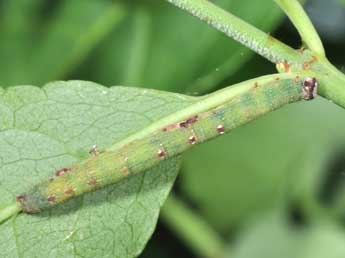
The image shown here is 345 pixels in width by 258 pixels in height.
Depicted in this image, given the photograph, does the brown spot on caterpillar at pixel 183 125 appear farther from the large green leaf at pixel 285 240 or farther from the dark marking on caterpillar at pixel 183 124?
the large green leaf at pixel 285 240

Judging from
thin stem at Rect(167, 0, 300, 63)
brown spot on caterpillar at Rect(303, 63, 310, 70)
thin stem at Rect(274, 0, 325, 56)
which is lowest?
brown spot on caterpillar at Rect(303, 63, 310, 70)

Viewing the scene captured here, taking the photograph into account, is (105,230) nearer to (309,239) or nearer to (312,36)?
(312,36)

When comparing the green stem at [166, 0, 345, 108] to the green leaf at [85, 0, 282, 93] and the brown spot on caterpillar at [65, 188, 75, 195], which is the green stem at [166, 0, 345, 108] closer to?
the brown spot on caterpillar at [65, 188, 75, 195]

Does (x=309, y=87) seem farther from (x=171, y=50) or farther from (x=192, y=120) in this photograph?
(x=171, y=50)

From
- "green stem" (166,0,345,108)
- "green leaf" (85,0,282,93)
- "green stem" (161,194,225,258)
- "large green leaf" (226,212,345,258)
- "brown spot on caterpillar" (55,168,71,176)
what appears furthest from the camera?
"green stem" (161,194,225,258)

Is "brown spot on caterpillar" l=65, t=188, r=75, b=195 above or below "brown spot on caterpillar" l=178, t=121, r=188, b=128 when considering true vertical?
below

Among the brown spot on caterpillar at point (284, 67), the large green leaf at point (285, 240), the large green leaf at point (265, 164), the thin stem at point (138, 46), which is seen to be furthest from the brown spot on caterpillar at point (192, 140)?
the large green leaf at point (265, 164)

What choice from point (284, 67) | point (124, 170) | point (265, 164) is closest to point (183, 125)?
point (124, 170)

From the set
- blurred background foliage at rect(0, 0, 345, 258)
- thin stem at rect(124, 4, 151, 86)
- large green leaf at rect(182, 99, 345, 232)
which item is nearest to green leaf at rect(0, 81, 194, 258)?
blurred background foliage at rect(0, 0, 345, 258)
